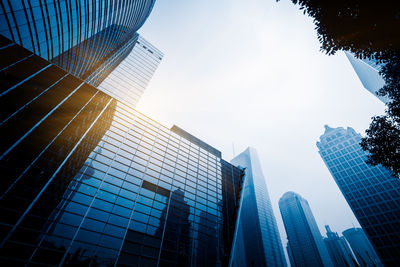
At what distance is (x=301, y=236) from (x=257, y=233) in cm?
7429

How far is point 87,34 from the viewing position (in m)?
24.3

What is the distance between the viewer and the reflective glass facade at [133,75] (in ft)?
138

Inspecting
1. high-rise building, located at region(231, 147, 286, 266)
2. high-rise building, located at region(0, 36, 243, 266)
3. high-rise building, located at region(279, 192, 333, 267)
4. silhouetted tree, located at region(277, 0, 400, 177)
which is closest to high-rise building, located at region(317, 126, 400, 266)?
high-rise building, located at region(231, 147, 286, 266)

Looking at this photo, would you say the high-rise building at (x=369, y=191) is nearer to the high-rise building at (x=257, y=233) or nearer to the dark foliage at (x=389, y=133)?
the high-rise building at (x=257, y=233)

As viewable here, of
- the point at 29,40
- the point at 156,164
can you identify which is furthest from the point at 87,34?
the point at 156,164

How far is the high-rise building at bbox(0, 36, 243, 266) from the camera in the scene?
12633mm

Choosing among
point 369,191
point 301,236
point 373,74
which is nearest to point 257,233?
point 369,191

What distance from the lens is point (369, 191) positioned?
7075 cm

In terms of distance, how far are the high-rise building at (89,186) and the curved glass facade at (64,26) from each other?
1.65m

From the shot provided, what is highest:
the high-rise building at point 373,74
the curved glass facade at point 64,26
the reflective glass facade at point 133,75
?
the high-rise building at point 373,74

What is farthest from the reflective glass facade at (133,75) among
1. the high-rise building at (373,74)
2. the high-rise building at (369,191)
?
the high-rise building at (369,191)

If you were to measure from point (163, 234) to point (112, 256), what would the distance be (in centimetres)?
542

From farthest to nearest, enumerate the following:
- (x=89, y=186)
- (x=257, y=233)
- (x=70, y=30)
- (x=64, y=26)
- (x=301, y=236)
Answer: (x=301, y=236)
(x=257, y=233)
(x=70, y=30)
(x=64, y=26)
(x=89, y=186)

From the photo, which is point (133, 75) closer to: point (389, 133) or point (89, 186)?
point (89, 186)
